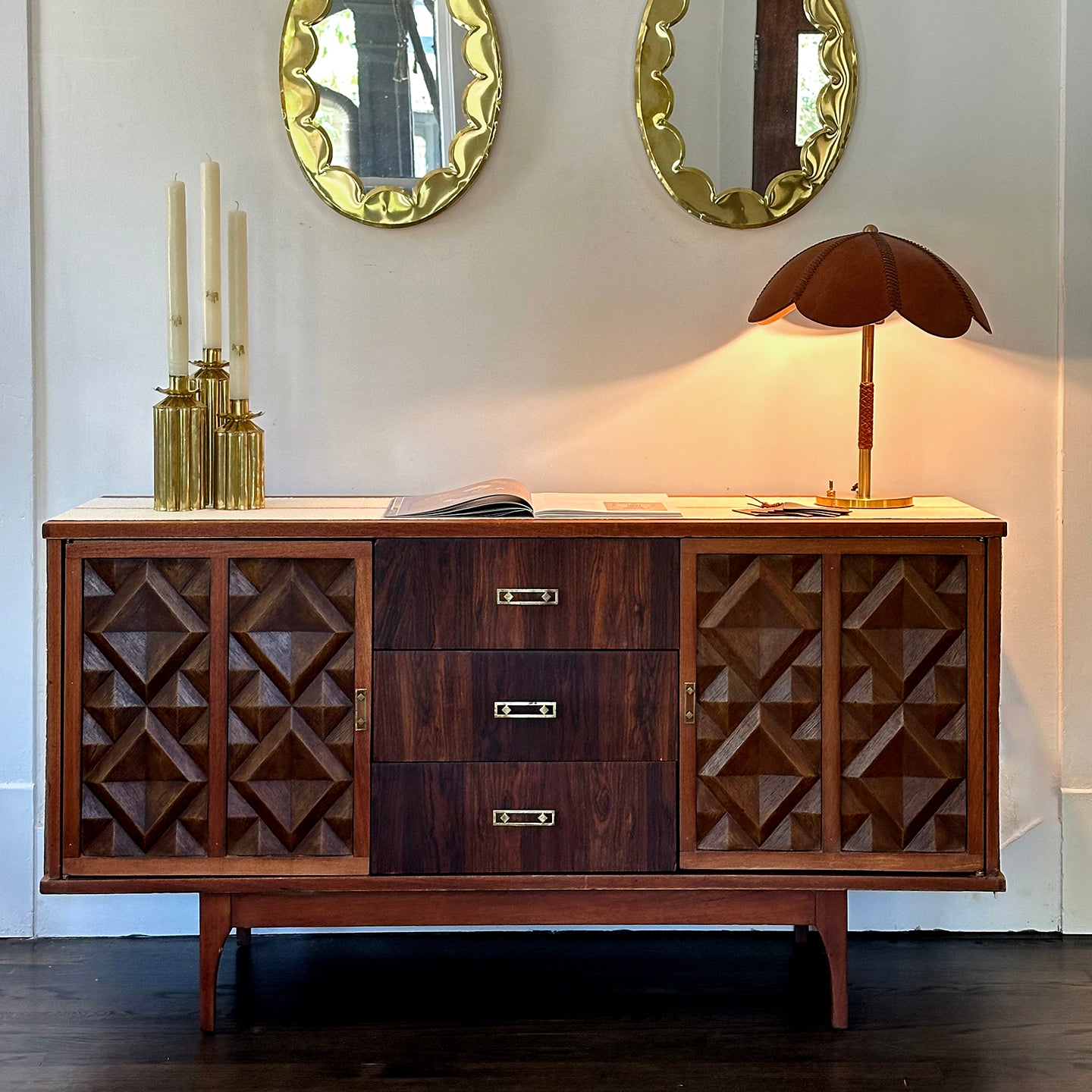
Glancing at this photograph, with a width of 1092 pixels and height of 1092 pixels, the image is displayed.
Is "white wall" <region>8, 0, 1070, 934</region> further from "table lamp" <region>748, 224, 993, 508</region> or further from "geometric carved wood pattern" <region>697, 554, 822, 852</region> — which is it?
"geometric carved wood pattern" <region>697, 554, 822, 852</region>

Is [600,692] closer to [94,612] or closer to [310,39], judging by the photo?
[94,612]

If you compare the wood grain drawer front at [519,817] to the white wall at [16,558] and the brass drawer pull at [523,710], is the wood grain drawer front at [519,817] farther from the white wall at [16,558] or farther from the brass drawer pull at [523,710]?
the white wall at [16,558]

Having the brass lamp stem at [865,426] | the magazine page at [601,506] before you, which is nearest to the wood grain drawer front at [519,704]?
the magazine page at [601,506]

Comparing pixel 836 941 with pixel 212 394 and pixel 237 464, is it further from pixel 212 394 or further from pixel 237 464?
pixel 212 394

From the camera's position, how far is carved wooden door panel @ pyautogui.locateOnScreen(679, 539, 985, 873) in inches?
77.2

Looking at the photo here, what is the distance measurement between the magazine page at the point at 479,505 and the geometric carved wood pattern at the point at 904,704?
545 mm

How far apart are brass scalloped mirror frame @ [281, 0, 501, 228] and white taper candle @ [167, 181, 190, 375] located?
34 cm

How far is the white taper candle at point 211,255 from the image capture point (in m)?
2.01

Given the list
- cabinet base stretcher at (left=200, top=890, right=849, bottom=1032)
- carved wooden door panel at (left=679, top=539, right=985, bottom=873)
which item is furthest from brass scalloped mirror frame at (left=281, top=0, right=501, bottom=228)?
cabinet base stretcher at (left=200, top=890, right=849, bottom=1032)

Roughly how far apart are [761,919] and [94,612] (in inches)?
48.2

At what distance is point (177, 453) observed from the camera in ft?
6.68

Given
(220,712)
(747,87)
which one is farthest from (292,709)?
(747,87)

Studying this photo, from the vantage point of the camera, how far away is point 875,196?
2350 millimetres

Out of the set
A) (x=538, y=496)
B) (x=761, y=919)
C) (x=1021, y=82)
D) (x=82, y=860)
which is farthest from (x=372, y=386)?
(x=1021, y=82)
